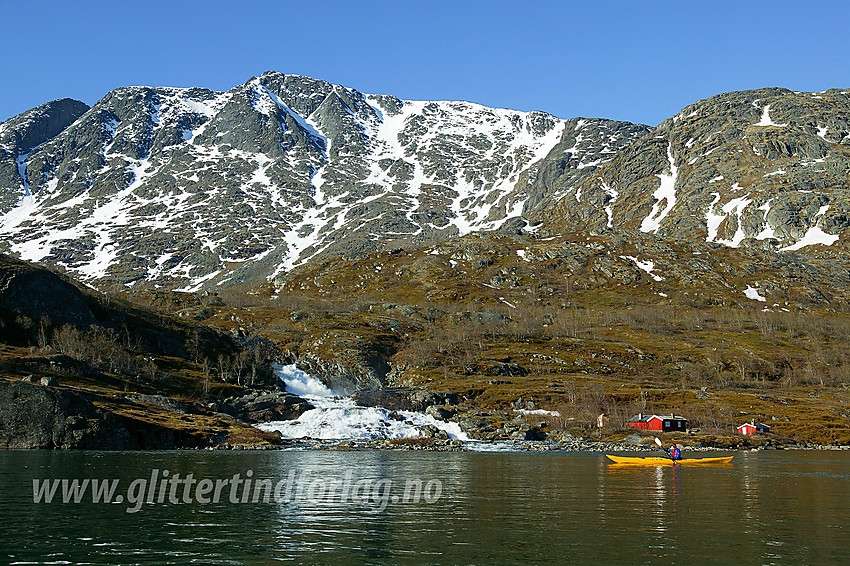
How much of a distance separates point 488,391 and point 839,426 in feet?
269

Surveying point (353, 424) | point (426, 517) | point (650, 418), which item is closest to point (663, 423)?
point (650, 418)

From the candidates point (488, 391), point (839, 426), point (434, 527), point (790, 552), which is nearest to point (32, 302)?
point (488, 391)

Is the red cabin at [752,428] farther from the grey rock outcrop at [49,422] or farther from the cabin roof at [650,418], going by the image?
the grey rock outcrop at [49,422]

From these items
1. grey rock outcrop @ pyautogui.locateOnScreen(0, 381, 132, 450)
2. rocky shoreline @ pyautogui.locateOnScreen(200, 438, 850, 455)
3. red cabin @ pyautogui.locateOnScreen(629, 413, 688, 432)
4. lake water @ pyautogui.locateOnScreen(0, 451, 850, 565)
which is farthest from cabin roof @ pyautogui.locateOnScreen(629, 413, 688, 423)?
grey rock outcrop @ pyautogui.locateOnScreen(0, 381, 132, 450)

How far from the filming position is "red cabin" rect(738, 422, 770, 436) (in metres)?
138

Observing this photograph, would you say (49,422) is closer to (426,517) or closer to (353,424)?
(353,424)

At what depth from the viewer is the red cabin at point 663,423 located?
141 metres

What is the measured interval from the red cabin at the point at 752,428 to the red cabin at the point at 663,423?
1153 centimetres

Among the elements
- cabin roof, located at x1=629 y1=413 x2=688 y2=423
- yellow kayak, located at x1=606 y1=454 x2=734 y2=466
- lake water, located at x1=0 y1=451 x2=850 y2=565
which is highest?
cabin roof, located at x1=629 y1=413 x2=688 y2=423

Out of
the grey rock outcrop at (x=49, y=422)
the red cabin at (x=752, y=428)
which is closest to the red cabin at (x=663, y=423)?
the red cabin at (x=752, y=428)

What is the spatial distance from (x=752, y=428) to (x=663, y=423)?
726 inches

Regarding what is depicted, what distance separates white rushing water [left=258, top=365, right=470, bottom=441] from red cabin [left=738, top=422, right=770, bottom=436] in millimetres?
60549

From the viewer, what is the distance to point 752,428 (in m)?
138

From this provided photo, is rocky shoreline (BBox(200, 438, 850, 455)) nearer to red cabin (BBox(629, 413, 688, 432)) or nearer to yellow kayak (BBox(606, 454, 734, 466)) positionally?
red cabin (BBox(629, 413, 688, 432))
